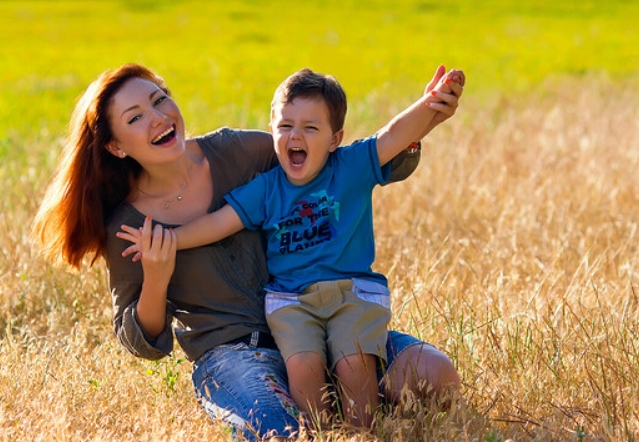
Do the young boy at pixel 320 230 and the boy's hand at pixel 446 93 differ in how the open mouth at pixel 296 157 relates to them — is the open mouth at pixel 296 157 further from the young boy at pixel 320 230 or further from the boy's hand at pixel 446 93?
the boy's hand at pixel 446 93

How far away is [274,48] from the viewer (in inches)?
930

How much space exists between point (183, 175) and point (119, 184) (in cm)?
24

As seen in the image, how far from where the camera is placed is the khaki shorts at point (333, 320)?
4066 mm

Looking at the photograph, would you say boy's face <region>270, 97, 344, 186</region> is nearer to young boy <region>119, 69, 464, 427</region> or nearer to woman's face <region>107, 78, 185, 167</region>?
young boy <region>119, 69, 464, 427</region>

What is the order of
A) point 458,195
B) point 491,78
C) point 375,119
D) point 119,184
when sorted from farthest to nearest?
point 491,78, point 375,119, point 458,195, point 119,184

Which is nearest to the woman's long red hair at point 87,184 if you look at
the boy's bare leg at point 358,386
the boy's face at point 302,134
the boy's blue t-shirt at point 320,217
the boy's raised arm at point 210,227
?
the boy's raised arm at point 210,227

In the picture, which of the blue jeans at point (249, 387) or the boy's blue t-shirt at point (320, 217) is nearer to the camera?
the blue jeans at point (249, 387)

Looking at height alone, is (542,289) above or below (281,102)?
below

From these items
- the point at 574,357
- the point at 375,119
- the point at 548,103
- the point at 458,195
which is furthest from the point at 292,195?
the point at 548,103

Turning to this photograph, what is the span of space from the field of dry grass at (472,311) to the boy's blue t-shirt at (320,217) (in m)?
0.56

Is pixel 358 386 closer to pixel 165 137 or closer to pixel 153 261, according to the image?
pixel 153 261

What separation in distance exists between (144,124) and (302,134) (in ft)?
1.86

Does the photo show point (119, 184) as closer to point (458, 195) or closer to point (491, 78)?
point (458, 195)

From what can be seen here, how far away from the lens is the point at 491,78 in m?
15.8
